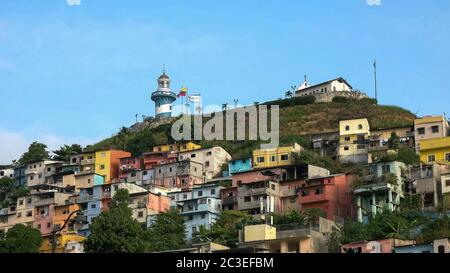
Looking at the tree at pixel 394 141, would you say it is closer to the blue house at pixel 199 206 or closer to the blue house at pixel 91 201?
the blue house at pixel 199 206

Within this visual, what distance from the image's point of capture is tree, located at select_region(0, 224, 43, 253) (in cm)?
5471

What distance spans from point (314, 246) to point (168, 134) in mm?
43757

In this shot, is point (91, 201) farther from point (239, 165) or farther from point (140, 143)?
point (140, 143)

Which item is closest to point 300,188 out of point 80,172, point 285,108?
point 80,172

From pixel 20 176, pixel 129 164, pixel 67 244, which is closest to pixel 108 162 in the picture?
pixel 129 164

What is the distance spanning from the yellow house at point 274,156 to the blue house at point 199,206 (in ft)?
17.6

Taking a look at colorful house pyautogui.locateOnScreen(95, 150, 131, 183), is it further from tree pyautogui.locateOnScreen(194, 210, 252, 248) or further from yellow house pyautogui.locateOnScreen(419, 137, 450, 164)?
yellow house pyautogui.locateOnScreen(419, 137, 450, 164)

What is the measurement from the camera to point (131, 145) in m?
89.9

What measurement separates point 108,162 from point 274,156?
60.0 ft

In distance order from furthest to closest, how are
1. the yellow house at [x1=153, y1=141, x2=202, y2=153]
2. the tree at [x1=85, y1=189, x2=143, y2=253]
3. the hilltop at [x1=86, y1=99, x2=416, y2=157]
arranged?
the hilltop at [x1=86, y1=99, x2=416, y2=157] < the yellow house at [x1=153, y1=141, x2=202, y2=153] < the tree at [x1=85, y1=189, x2=143, y2=253]

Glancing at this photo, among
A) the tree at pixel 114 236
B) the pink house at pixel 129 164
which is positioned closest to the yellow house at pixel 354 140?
the pink house at pixel 129 164

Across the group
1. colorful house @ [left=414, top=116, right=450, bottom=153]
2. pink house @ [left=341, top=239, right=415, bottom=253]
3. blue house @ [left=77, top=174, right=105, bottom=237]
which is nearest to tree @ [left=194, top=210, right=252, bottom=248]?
pink house @ [left=341, top=239, right=415, bottom=253]

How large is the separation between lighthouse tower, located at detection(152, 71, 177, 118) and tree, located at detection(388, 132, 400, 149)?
4062 cm
